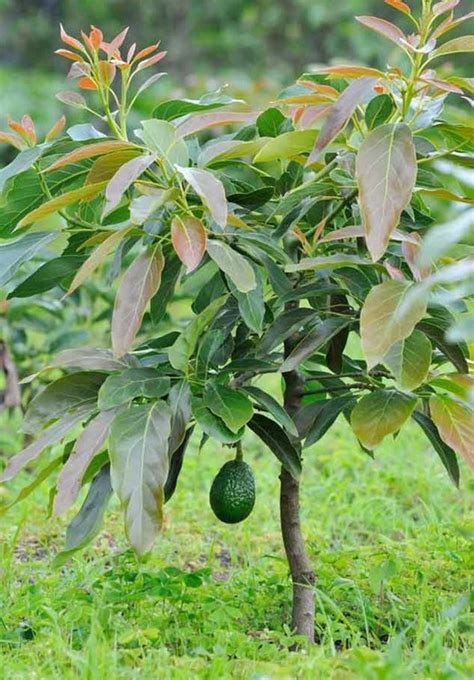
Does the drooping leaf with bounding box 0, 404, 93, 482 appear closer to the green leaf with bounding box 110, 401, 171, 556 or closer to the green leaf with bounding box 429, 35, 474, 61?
the green leaf with bounding box 110, 401, 171, 556

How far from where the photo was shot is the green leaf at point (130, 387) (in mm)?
1614

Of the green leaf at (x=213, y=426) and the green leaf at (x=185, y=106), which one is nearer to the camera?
the green leaf at (x=213, y=426)

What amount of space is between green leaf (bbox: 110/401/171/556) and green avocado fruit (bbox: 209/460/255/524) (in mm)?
256

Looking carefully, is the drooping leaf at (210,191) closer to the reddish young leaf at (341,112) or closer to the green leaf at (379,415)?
the reddish young leaf at (341,112)

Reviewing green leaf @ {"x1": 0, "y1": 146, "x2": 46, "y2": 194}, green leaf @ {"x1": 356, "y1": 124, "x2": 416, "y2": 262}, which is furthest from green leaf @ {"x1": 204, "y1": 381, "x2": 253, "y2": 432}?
green leaf @ {"x1": 0, "y1": 146, "x2": 46, "y2": 194}

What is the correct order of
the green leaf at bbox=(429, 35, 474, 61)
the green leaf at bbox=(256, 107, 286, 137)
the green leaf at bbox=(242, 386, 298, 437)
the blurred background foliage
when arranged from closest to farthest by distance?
1. the green leaf at bbox=(429, 35, 474, 61)
2. the green leaf at bbox=(242, 386, 298, 437)
3. the green leaf at bbox=(256, 107, 286, 137)
4. the blurred background foliage

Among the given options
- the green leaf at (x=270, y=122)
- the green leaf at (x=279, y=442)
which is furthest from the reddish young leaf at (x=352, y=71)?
the green leaf at (x=279, y=442)

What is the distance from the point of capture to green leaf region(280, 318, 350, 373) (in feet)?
5.37

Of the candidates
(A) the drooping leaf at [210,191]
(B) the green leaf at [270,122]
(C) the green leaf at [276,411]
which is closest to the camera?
(A) the drooping leaf at [210,191]

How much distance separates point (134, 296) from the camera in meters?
1.58

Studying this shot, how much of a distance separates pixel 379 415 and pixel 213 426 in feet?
0.84

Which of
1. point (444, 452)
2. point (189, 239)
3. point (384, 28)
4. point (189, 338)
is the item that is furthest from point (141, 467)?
point (384, 28)

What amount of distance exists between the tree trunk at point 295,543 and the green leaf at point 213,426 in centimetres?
29

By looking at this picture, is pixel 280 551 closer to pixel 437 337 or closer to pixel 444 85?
pixel 437 337
